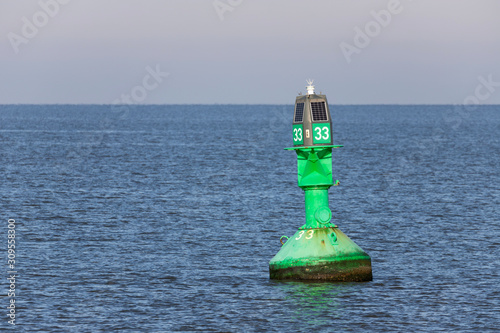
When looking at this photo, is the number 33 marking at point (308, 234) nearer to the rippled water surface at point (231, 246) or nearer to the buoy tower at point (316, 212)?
the buoy tower at point (316, 212)

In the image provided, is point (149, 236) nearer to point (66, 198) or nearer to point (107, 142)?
point (66, 198)

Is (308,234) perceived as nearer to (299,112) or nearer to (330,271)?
(330,271)

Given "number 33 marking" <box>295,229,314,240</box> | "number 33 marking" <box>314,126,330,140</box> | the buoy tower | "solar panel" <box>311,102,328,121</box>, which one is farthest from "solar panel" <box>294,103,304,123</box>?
"number 33 marking" <box>295,229,314,240</box>

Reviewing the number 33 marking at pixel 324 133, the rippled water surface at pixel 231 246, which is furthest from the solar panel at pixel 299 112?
the rippled water surface at pixel 231 246

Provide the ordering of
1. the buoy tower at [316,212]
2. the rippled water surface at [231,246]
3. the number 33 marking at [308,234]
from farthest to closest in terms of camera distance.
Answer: the number 33 marking at [308,234] < the buoy tower at [316,212] < the rippled water surface at [231,246]

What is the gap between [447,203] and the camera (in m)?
55.9

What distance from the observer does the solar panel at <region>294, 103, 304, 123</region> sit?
3028 centimetres

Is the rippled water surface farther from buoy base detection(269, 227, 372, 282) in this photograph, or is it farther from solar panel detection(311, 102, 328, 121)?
solar panel detection(311, 102, 328, 121)

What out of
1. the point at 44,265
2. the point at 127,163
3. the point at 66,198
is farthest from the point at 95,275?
the point at 127,163

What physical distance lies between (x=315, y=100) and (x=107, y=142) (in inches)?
3878

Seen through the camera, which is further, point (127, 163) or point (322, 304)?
point (127, 163)

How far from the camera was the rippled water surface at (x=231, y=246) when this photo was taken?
91.6ft

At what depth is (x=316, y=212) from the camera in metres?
30.2

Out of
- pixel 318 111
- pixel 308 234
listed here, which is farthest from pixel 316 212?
pixel 318 111
